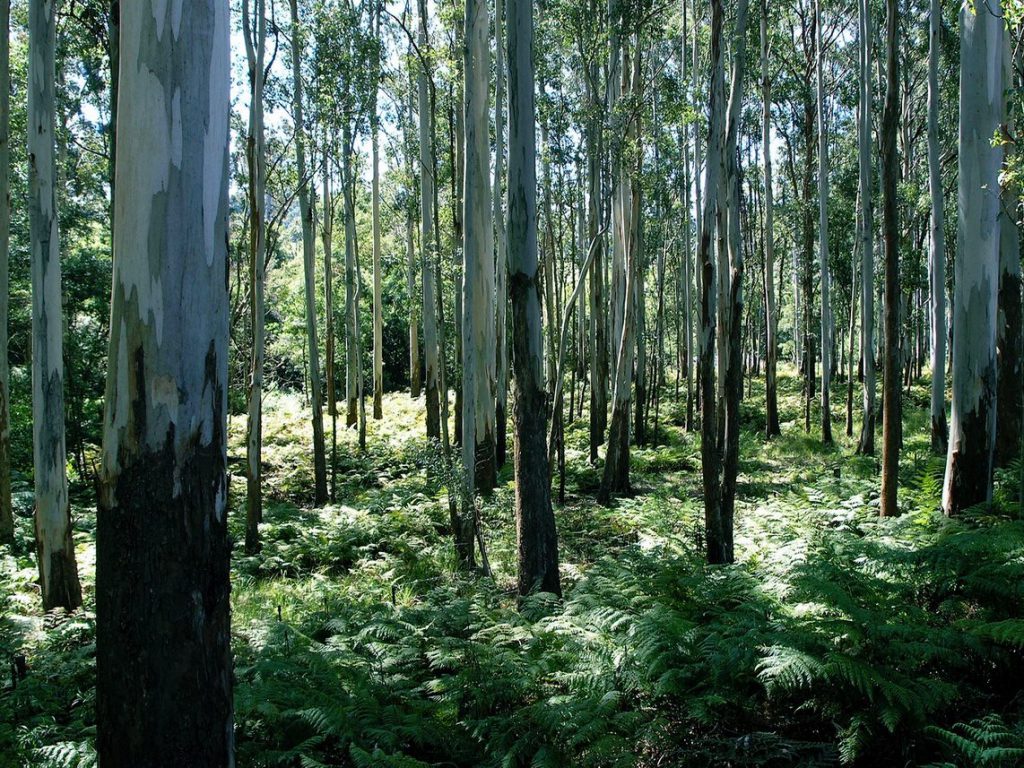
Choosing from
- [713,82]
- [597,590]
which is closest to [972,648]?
[597,590]

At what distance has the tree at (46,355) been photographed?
6363 millimetres

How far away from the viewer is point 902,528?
246 inches

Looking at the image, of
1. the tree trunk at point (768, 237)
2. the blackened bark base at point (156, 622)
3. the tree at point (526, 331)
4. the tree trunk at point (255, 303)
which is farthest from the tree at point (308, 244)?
the tree trunk at point (768, 237)

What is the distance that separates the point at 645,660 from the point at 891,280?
5303mm

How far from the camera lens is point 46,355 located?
6.44 metres

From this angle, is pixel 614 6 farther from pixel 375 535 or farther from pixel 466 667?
pixel 466 667

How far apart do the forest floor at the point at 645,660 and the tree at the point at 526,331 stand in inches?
19.7

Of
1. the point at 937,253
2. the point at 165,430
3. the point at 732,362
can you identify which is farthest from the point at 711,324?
the point at 937,253

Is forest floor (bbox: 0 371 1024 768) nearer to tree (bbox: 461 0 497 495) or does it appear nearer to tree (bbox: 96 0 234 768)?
tree (bbox: 96 0 234 768)

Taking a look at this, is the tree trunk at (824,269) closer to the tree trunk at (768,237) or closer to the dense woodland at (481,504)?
the tree trunk at (768,237)

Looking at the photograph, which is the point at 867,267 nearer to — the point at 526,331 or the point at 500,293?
the point at 500,293

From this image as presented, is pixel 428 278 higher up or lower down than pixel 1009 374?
higher up

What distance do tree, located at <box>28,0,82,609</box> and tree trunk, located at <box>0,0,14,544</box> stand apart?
8.45ft

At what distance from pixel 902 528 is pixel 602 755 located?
4582mm
